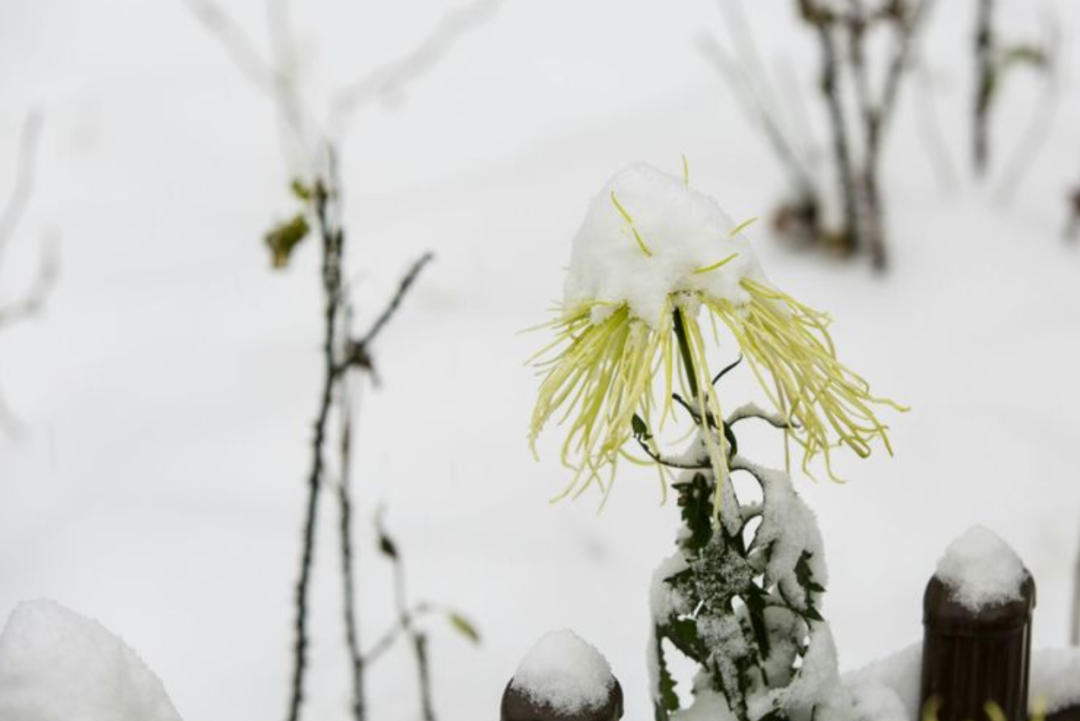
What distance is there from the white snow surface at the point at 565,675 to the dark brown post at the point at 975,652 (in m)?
0.28

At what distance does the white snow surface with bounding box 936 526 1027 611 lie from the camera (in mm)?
971

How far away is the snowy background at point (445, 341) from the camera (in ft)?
6.77

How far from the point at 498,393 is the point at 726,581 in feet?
5.38

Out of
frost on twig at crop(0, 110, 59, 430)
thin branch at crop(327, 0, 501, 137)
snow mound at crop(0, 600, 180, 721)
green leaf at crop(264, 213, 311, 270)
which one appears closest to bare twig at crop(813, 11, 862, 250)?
thin branch at crop(327, 0, 501, 137)

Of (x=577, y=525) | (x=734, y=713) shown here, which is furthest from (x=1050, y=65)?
(x=734, y=713)

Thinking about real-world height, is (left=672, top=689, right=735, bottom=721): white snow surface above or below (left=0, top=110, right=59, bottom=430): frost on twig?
below

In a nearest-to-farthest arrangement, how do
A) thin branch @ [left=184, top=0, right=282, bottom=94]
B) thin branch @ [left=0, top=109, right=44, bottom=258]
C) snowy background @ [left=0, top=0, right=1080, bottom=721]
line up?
snowy background @ [left=0, top=0, right=1080, bottom=721] → thin branch @ [left=0, top=109, right=44, bottom=258] → thin branch @ [left=184, top=0, right=282, bottom=94]

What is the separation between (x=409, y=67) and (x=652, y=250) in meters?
2.93

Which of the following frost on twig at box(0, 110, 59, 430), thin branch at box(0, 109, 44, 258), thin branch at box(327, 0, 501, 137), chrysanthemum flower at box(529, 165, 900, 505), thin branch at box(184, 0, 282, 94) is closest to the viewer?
chrysanthemum flower at box(529, 165, 900, 505)

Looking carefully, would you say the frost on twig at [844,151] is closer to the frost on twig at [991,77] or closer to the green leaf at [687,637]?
the frost on twig at [991,77]

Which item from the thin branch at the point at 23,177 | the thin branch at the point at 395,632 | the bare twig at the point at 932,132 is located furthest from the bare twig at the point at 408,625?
the bare twig at the point at 932,132

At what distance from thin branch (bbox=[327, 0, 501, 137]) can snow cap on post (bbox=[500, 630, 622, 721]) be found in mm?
2454

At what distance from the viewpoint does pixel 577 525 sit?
2.20 metres

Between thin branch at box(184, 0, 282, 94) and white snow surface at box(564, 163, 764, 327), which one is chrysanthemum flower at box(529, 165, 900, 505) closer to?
white snow surface at box(564, 163, 764, 327)
